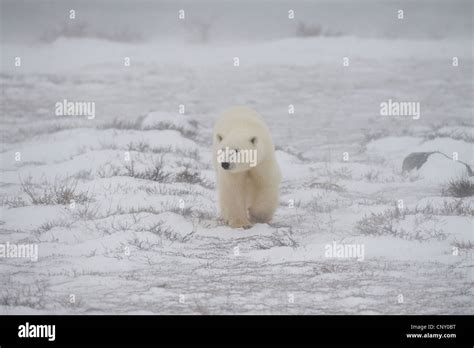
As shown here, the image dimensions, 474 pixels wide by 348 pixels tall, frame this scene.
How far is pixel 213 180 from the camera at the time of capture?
27.1 feet

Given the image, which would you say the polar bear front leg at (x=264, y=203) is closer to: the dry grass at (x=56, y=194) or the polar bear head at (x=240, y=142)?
the polar bear head at (x=240, y=142)

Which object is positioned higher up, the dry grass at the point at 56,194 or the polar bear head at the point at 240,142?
the polar bear head at the point at 240,142

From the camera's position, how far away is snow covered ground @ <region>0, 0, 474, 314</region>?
581 cm

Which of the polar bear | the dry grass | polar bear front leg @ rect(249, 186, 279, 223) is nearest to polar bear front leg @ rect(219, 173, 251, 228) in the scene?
the polar bear

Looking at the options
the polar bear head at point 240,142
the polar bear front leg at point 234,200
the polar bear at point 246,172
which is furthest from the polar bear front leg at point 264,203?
the polar bear head at point 240,142

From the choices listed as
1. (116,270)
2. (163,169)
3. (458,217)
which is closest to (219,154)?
(116,270)

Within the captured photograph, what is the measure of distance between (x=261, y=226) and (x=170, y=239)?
97 cm

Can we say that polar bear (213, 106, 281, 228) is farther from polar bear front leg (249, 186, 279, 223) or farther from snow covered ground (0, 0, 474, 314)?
snow covered ground (0, 0, 474, 314)

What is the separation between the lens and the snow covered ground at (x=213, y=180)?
5.81m

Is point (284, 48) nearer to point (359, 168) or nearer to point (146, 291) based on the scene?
point (359, 168)

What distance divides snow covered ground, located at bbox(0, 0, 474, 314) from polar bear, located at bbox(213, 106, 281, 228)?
21 cm

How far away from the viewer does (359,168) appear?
877 centimetres

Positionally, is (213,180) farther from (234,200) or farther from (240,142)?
(240,142)
